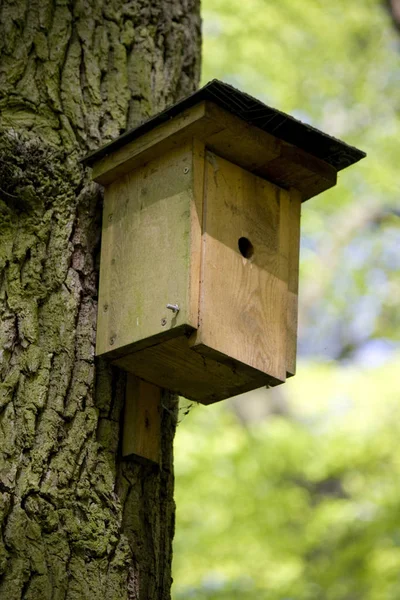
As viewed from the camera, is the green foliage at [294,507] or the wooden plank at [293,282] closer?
the wooden plank at [293,282]

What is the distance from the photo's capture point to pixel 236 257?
3.01 metres

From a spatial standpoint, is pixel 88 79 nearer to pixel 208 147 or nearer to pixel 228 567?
pixel 208 147

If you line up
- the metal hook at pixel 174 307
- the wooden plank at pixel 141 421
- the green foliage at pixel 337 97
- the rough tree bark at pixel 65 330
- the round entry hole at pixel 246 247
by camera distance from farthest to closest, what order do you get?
1. the green foliage at pixel 337 97
2. the round entry hole at pixel 246 247
3. the wooden plank at pixel 141 421
4. the metal hook at pixel 174 307
5. the rough tree bark at pixel 65 330

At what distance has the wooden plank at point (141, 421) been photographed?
2.94 meters

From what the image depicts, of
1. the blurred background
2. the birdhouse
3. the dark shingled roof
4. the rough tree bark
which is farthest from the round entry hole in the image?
the blurred background

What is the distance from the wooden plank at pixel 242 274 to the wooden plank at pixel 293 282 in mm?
24

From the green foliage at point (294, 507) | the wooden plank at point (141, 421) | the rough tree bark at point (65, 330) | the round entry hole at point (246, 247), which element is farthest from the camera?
the green foliage at point (294, 507)

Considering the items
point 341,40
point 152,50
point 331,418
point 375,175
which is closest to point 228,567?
point 331,418

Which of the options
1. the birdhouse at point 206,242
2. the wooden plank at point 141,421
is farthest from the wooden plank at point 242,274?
the wooden plank at point 141,421

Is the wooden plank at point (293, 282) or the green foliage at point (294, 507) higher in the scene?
the green foliage at point (294, 507)

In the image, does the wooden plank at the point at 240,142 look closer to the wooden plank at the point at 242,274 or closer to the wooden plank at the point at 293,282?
the wooden plank at the point at 242,274

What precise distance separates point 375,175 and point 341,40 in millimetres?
1320

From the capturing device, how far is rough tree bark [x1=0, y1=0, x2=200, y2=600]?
2.69m

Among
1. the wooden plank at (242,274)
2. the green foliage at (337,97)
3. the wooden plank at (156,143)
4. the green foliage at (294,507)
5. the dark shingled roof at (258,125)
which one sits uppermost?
the green foliage at (337,97)
